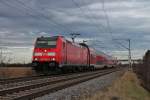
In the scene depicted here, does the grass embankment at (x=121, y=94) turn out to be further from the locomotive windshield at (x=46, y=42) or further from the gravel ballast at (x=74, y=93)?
the locomotive windshield at (x=46, y=42)

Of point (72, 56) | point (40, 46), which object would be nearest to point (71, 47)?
point (72, 56)

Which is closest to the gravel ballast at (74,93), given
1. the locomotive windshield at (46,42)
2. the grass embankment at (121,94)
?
the grass embankment at (121,94)

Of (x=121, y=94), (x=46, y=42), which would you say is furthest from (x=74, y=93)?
(x=46, y=42)

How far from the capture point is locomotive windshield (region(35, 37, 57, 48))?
1353 inches

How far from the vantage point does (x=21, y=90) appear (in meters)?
17.3

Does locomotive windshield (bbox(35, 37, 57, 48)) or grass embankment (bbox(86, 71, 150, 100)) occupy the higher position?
locomotive windshield (bbox(35, 37, 57, 48))

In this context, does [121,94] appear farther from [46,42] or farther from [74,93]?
[46,42]

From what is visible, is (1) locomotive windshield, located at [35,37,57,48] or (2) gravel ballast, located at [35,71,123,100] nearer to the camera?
(2) gravel ballast, located at [35,71,123,100]

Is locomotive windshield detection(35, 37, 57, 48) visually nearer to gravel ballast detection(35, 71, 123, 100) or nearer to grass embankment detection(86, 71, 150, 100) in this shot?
gravel ballast detection(35, 71, 123, 100)

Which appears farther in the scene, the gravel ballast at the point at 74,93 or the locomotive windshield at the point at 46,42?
the locomotive windshield at the point at 46,42

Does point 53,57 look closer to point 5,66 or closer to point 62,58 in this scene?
point 62,58

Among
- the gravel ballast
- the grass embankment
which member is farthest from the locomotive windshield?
the grass embankment

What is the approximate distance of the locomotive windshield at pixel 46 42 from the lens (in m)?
34.4

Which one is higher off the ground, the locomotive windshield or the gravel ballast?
the locomotive windshield
